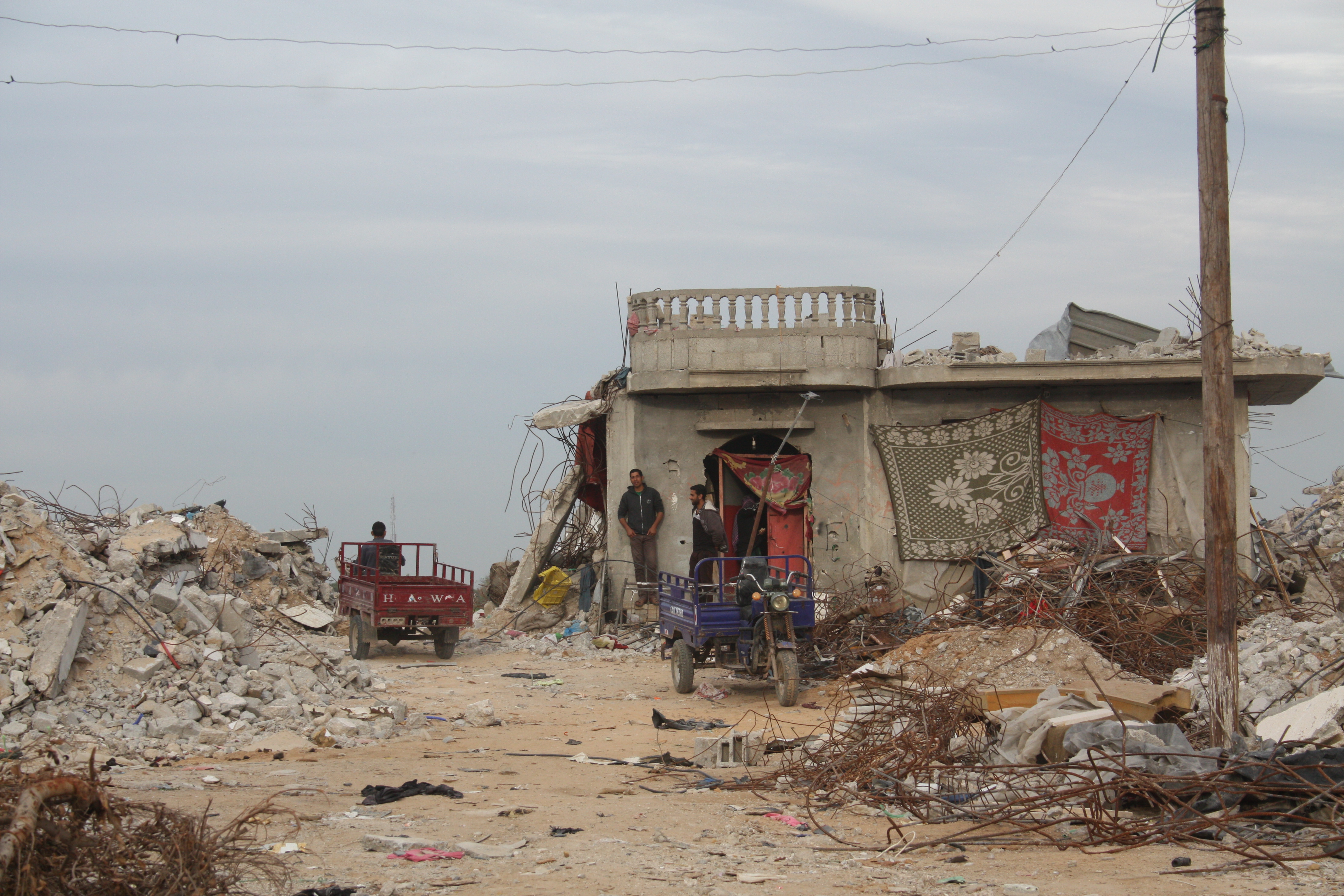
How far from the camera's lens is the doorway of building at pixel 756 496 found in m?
16.9

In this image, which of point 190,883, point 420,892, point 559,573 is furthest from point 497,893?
point 559,573

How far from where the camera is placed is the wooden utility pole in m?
7.23

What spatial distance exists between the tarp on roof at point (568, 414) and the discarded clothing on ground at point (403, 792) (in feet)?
34.1

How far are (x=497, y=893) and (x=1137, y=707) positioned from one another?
4.76m

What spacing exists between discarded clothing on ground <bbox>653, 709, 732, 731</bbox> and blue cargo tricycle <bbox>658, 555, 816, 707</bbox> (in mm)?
875

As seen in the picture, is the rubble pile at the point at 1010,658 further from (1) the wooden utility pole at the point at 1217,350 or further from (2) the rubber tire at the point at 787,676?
(1) the wooden utility pole at the point at 1217,350

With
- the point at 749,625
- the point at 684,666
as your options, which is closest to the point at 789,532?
the point at 684,666

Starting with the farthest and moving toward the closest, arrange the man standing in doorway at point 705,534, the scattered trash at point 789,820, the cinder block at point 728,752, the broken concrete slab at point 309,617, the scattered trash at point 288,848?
the broken concrete slab at point 309,617
the man standing in doorway at point 705,534
the cinder block at point 728,752
the scattered trash at point 789,820
the scattered trash at point 288,848

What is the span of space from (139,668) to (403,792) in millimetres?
3653

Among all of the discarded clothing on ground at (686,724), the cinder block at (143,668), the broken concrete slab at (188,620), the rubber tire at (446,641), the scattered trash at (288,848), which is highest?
the broken concrete slab at (188,620)

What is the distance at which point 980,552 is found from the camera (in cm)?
1547

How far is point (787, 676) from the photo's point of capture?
34.3ft

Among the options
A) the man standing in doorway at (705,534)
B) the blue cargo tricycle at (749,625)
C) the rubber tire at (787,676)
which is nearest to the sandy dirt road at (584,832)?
the rubber tire at (787,676)

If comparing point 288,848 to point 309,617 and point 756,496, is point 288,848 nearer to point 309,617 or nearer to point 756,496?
point 756,496
